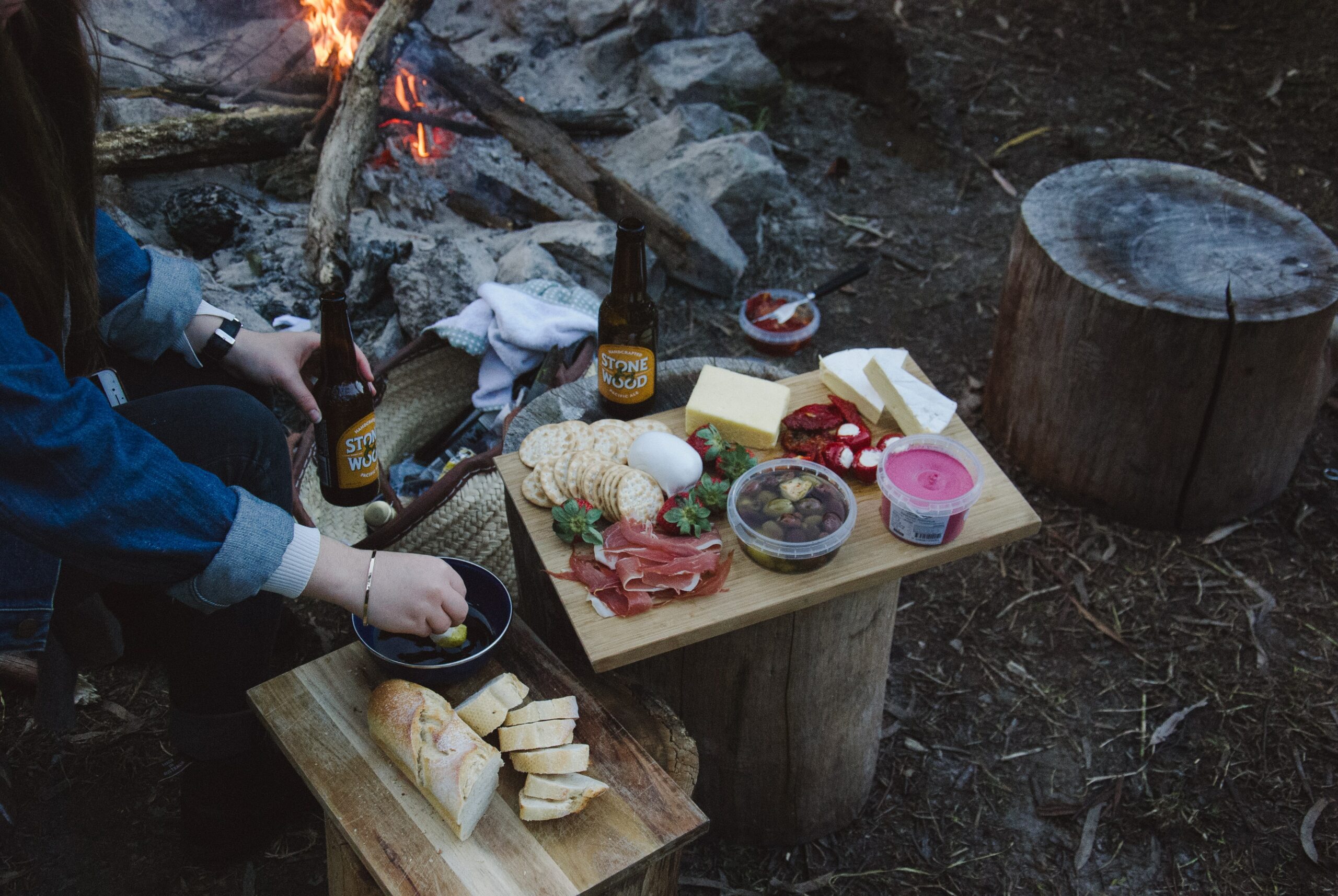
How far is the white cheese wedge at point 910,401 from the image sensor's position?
248 centimetres

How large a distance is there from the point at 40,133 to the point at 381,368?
1624 millimetres

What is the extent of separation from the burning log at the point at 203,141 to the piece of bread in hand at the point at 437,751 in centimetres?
320

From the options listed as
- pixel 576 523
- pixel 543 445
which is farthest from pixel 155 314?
pixel 576 523

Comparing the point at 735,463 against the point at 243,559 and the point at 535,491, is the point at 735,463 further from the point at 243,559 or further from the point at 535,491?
the point at 243,559

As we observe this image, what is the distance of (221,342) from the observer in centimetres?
274

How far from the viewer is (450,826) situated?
6.46ft

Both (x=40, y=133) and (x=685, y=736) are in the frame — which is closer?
(x=40, y=133)

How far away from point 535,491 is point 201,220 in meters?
2.78

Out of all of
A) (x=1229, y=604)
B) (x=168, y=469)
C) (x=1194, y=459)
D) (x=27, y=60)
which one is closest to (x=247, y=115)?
(x=27, y=60)

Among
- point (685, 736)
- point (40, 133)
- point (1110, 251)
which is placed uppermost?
point (40, 133)

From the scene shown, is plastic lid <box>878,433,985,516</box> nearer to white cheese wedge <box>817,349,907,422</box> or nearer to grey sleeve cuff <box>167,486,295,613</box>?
white cheese wedge <box>817,349,907,422</box>

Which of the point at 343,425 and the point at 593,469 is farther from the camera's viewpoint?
the point at 343,425

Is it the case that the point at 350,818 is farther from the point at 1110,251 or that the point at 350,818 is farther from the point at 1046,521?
the point at 1110,251

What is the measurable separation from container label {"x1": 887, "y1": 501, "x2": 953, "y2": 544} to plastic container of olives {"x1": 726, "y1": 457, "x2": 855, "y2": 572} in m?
0.09
